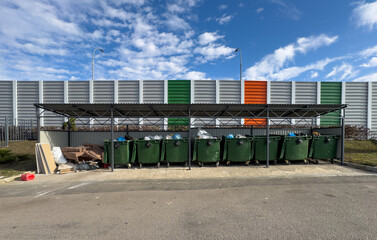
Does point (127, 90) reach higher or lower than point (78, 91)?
higher

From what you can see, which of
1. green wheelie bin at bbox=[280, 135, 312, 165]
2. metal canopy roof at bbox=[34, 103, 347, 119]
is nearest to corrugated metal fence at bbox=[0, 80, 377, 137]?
metal canopy roof at bbox=[34, 103, 347, 119]

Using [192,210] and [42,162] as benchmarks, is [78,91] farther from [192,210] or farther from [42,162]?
[192,210]

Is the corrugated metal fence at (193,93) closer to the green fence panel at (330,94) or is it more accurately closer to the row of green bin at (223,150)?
the green fence panel at (330,94)

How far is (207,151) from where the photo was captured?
6684 mm

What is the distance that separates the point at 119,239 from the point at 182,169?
4164 millimetres

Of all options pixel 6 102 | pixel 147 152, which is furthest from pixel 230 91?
pixel 6 102

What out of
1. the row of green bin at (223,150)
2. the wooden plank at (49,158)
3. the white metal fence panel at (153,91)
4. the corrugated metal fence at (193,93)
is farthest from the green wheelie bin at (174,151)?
the white metal fence panel at (153,91)

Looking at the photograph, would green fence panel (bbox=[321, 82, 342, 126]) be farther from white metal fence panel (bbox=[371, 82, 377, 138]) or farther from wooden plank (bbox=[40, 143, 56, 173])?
wooden plank (bbox=[40, 143, 56, 173])

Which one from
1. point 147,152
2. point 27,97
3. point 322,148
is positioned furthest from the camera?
point 27,97

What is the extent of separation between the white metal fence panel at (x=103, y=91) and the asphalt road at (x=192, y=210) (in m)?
7.60

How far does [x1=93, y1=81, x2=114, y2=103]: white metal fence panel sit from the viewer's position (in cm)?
1144

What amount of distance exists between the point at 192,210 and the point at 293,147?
Result: 5987 millimetres

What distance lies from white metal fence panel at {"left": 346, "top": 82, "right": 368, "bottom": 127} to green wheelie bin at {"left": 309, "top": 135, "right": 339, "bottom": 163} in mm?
7318

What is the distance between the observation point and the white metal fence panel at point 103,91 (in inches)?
450
